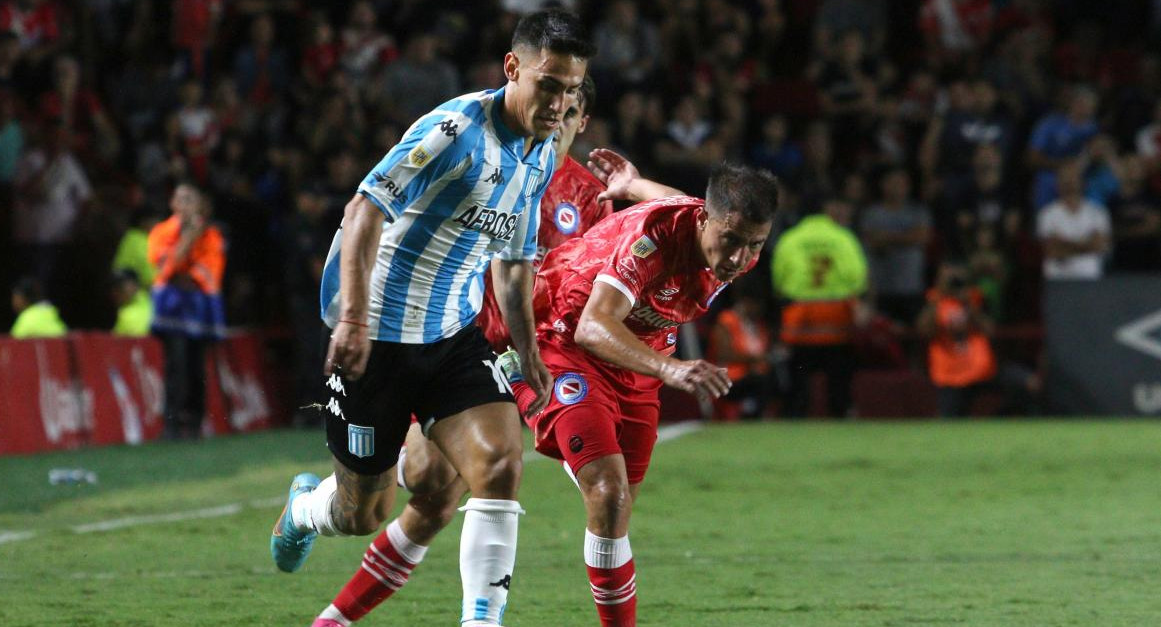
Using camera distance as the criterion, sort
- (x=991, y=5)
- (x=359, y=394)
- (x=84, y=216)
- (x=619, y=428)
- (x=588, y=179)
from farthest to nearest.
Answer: (x=991, y=5) < (x=84, y=216) < (x=588, y=179) < (x=619, y=428) < (x=359, y=394)

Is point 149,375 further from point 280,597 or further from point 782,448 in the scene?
point 280,597

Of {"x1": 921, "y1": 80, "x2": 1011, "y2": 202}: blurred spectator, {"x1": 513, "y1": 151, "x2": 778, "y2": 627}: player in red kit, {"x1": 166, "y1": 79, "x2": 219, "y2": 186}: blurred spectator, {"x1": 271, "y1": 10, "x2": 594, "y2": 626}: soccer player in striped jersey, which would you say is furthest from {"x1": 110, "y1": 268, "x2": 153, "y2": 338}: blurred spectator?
{"x1": 271, "y1": 10, "x2": 594, "y2": 626}: soccer player in striped jersey

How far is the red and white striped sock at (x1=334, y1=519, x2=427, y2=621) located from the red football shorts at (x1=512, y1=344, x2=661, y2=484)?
→ 0.65 meters

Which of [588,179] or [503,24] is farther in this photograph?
[503,24]

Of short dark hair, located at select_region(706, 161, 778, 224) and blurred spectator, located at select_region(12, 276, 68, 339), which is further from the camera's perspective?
blurred spectator, located at select_region(12, 276, 68, 339)

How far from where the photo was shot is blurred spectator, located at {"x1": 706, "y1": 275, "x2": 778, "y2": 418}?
18172mm

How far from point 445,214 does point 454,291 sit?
32 cm

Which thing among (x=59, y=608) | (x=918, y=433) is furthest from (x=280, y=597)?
(x=918, y=433)

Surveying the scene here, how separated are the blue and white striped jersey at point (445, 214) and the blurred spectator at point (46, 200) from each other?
12272 millimetres

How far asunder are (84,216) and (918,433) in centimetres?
867

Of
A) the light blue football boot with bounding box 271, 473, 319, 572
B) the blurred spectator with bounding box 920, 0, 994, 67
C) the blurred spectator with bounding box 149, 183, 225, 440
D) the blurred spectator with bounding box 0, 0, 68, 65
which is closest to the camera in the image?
the light blue football boot with bounding box 271, 473, 319, 572

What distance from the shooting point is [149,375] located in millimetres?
16062

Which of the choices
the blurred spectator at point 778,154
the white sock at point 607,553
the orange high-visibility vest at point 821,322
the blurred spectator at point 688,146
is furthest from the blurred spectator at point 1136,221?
the white sock at point 607,553

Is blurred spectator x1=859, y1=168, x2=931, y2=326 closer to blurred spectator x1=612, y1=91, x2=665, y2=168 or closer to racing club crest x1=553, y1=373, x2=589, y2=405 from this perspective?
blurred spectator x1=612, y1=91, x2=665, y2=168
